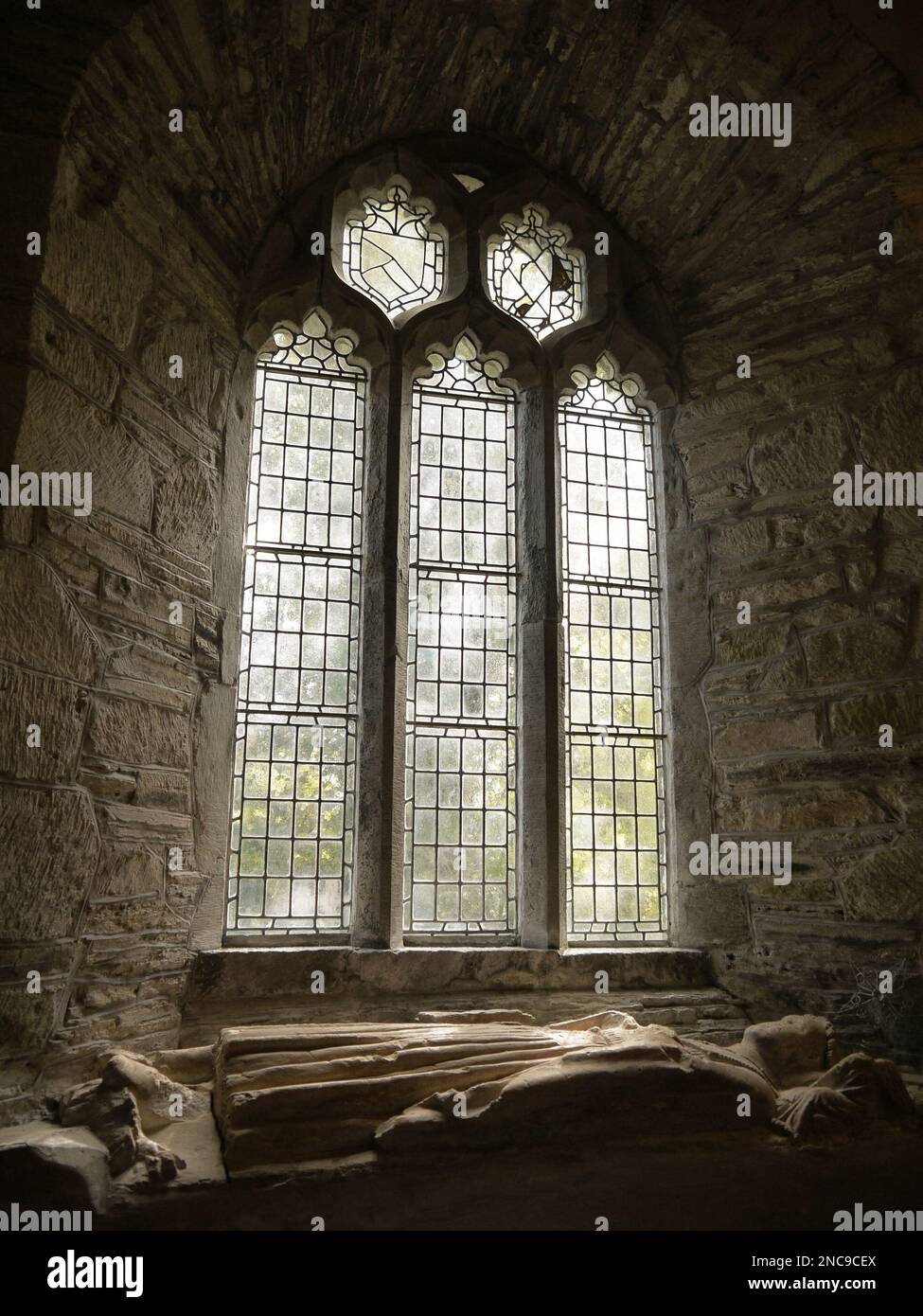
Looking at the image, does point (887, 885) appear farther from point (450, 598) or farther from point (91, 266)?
point (91, 266)

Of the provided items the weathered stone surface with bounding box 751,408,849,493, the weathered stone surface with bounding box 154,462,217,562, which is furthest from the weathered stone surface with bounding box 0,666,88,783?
the weathered stone surface with bounding box 751,408,849,493

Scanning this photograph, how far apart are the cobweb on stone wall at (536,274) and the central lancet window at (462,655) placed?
32cm

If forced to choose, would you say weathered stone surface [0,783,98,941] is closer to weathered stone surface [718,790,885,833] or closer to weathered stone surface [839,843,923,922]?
weathered stone surface [718,790,885,833]

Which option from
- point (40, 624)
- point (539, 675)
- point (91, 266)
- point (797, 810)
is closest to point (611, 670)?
point (539, 675)

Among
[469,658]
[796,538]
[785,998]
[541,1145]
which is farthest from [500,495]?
[541,1145]

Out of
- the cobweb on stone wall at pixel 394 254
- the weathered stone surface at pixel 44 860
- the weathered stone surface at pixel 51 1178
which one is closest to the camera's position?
the weathered stone surface at pixel 51 1178

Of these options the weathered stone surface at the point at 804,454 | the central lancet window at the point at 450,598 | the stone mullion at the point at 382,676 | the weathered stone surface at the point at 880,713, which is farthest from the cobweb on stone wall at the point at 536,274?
the weathered stone surface at the point at 880,713

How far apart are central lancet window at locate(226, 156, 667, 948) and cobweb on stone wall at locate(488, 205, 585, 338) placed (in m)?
0.01

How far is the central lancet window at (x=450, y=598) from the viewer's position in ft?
12.4

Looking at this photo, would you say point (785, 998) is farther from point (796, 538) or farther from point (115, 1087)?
point (115, 1087)

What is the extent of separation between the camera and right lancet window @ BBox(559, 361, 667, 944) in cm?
409

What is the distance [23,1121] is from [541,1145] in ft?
4.53

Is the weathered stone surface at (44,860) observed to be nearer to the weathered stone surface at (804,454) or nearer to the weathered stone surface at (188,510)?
the weathered stone surface at (188,510)
